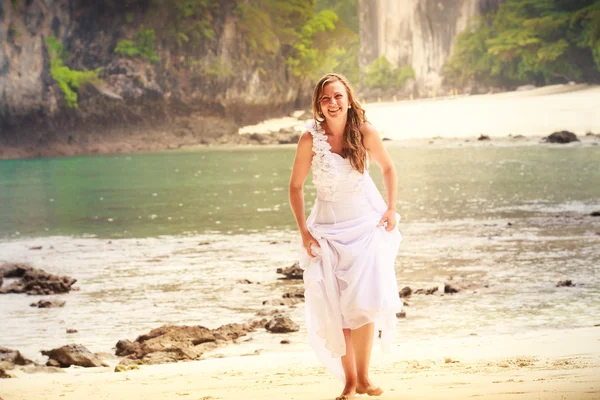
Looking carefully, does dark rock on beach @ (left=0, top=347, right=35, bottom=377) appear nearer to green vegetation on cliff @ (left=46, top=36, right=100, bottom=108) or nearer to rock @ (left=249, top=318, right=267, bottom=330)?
rock @ (left=249, top=318, right=267, bottom=330)

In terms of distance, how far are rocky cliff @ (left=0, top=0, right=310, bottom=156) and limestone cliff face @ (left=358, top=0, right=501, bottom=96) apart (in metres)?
11.2

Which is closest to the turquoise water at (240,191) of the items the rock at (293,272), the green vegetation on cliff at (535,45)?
the rock at (293,272)

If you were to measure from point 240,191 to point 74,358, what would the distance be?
13.0 m

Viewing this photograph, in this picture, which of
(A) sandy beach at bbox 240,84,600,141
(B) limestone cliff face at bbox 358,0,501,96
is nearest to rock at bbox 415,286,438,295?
(A) sandy beach at bbox 240,84,600,141

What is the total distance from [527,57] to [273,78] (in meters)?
11.7

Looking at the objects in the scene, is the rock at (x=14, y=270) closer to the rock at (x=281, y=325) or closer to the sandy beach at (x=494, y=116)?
the rock at (x=281, y=325)

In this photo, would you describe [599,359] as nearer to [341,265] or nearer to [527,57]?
[341,265]

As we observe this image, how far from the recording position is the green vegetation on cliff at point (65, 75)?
132 feet

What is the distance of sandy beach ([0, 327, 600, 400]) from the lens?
3898 millimetres

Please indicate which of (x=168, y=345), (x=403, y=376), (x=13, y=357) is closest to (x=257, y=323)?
(x=168, y=345)

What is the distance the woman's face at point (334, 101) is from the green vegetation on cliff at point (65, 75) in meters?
37.5

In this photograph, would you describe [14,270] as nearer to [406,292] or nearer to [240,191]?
[406,292]

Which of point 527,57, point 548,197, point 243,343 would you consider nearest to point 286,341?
point 243,343

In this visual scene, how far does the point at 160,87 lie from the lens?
4256 centimetres
